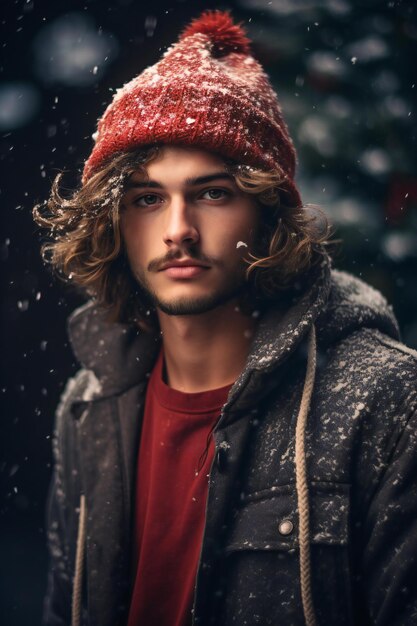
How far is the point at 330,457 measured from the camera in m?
1.71

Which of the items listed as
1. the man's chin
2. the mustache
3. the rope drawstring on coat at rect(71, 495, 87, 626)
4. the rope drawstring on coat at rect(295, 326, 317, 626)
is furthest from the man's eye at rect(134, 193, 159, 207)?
the rope drawstring on coat at rect(71, 495, 87, 626)

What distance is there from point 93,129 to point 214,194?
5.08ft

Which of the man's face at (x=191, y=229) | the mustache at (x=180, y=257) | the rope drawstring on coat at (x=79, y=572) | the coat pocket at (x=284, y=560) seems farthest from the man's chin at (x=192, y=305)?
the rope drawstring on coat at (x=79, y=572)

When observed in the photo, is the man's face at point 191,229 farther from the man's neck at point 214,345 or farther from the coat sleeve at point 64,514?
the coat sleeve at point 64,514

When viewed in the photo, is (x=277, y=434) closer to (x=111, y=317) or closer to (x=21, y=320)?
(x=111, y=317)

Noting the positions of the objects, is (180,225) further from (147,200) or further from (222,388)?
(222,388)

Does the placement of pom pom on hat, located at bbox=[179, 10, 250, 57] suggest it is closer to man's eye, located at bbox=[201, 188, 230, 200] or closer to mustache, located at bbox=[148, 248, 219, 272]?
man's eye, located at bbox=[201, 188, 230, 200]

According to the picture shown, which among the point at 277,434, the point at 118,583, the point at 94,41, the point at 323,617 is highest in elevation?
the point at 94,41

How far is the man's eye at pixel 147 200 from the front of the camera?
80.6 inches

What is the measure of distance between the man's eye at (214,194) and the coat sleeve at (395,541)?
0.92 metres

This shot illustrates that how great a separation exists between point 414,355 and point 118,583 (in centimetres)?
123

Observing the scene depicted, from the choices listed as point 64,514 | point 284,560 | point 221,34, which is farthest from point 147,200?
point 64,514

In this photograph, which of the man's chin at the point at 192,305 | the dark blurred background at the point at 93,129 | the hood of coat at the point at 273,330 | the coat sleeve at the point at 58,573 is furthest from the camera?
the coat sleeve at the point at 58,573

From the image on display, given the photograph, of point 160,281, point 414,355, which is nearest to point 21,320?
point 160,281
